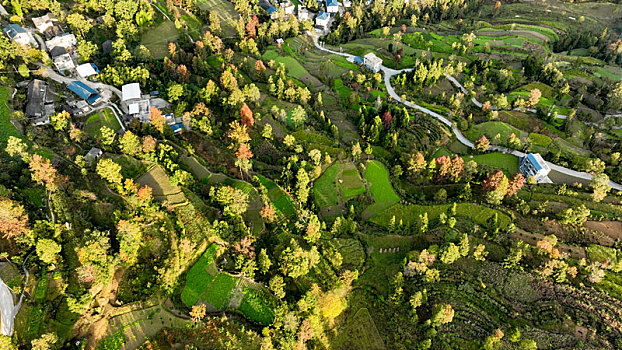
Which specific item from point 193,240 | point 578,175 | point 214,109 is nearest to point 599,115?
point 578,175

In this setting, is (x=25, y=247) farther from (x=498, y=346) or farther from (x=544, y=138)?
(x=544, y=138)

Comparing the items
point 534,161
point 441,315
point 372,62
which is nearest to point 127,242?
point 441,315

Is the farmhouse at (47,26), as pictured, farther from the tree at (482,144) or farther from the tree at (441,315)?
the tree at (482,144)

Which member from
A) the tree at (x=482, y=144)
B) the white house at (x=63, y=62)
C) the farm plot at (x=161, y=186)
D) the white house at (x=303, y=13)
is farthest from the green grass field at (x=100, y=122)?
A: the white house at (x=303, y=13)

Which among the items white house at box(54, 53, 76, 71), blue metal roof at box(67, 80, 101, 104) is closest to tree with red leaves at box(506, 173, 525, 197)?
blue metal roof at box(67, 80, 101, 104)

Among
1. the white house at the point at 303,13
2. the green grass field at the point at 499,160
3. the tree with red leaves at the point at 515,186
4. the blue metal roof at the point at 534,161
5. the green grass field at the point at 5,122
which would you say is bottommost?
the green grass field at the point at 499,160
